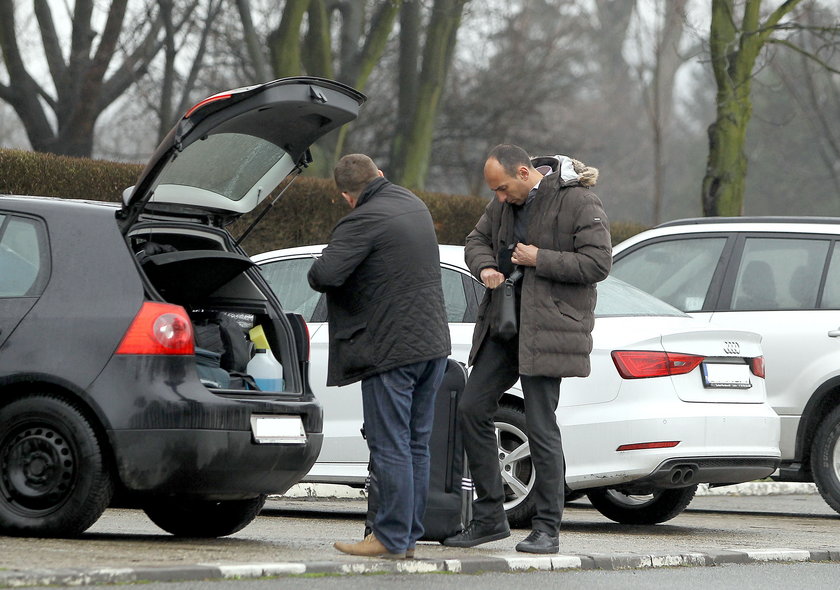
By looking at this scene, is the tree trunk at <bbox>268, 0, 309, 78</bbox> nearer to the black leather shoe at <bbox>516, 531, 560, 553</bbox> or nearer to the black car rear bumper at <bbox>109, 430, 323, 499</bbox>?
the black car rear bumper at <bbox>109, 430, 323, 499</bbox>

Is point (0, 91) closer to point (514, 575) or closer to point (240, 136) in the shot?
A: point (240, 136)

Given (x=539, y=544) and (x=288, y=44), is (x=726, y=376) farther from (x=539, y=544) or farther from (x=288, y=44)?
(x=288, y=44)

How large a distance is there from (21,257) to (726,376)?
3.84m

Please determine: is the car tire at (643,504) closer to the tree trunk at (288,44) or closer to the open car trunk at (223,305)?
the open car trunk at (223,305)

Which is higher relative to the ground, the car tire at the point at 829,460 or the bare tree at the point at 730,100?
the bare tree at the point at 730,100

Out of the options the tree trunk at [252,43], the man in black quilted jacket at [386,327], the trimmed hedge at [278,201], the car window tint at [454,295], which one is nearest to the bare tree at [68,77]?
the tree trunk at [252,43]

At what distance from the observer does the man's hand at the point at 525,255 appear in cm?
678

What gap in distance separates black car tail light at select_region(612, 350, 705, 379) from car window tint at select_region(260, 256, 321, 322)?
2.02m

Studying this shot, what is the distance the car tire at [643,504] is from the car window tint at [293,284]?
6.75ft

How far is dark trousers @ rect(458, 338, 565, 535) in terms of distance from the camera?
6.86 m

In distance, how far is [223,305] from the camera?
733 cm

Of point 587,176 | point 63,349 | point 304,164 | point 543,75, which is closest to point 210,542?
point 63,349

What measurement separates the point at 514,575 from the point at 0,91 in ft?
53.3

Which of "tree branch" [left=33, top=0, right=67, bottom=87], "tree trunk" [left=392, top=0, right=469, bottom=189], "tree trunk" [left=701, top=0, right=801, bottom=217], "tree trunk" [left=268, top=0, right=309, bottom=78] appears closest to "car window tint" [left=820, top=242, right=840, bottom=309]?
"tree trunk" [left=701, top=0, right=801, bottom=217]
